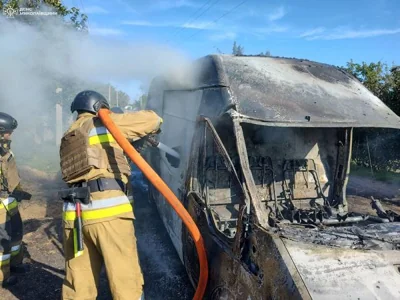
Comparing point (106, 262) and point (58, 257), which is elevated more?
point (106, 262)

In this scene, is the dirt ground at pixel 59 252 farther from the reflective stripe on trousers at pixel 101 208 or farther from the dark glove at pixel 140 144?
the dark glove at pixel 140 144

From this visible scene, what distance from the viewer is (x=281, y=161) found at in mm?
4387

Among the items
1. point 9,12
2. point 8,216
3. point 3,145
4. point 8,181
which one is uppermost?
point 9,12

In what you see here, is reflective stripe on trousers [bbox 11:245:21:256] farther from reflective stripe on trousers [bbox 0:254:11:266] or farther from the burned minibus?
the burned minibus

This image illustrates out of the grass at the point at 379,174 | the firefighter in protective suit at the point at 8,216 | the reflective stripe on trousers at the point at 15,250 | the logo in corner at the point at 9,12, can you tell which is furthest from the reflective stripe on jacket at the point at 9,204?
the grass at the point at 379,174

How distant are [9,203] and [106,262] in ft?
6.60

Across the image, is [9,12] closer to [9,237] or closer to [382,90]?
[9,237]

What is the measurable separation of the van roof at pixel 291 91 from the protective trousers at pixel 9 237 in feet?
8.44

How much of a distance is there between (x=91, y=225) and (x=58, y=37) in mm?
3736

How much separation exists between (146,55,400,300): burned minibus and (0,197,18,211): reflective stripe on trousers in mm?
1820

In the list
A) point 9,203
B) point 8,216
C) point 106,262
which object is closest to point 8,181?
point 9,203

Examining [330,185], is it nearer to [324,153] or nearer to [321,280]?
[324,153]

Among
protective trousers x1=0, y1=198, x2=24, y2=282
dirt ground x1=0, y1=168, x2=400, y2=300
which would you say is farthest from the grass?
protective trousers x1=0, y1=198, x2=24, y2=282

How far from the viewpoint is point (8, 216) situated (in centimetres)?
414
